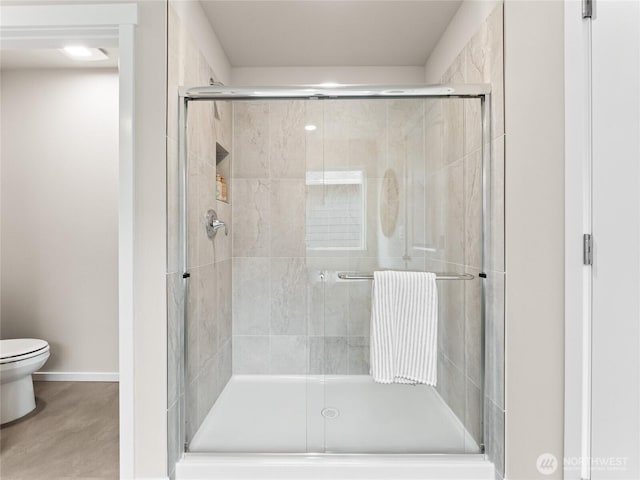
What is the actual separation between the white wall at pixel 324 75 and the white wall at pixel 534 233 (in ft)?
4.56

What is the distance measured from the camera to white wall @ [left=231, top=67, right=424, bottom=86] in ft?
9.46

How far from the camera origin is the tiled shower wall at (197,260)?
1.63 metres

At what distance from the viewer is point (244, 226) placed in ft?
7.73

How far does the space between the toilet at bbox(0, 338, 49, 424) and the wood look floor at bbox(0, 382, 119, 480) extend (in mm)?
68

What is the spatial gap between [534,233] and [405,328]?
2.21 feet

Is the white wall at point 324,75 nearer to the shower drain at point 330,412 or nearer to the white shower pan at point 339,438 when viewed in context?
the white shower pan at point 339,438

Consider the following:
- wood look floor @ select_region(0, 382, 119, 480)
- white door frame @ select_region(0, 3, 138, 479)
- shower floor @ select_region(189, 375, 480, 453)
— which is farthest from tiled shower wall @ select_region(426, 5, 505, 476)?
wood look floor @ select_region(0, 382, 119, 480)

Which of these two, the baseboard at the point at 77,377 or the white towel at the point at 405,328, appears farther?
the baseboard at the point at 77,377

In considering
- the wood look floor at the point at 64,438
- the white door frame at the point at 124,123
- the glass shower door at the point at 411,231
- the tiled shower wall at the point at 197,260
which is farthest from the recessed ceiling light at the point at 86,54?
the wood look floor at the point at 64,438

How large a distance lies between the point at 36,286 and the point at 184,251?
6.98ft

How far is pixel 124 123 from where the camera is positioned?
1563 millimetres
